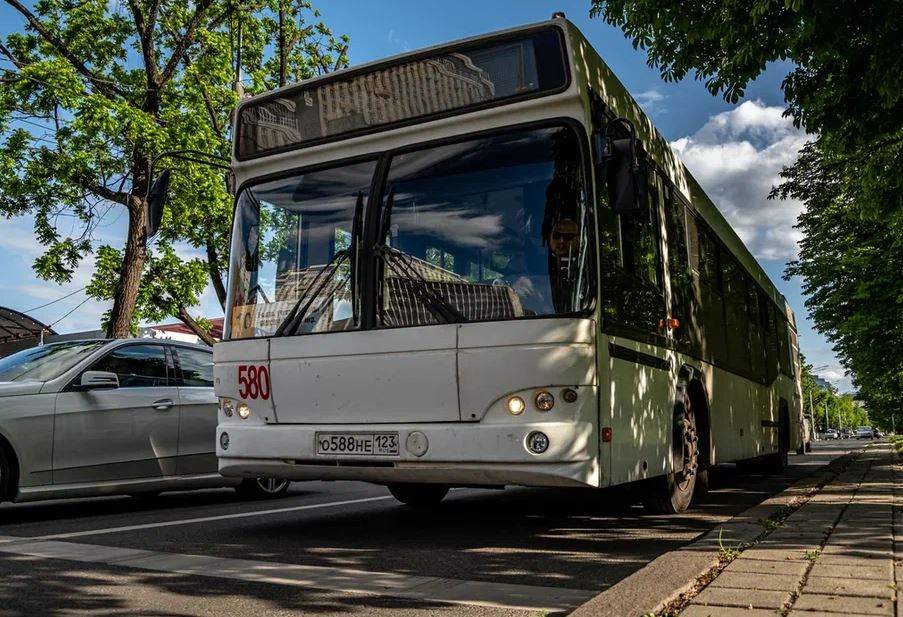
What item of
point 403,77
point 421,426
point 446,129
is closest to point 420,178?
point 446,129

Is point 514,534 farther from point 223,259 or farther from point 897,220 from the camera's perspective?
point 223,259

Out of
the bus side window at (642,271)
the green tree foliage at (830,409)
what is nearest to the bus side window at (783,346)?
the bus side window at (642,271)

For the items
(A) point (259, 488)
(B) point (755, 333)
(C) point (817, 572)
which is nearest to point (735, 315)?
(B) point (755, 333)

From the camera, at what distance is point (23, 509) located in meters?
9.06

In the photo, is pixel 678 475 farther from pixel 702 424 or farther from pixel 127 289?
pixel 127 289

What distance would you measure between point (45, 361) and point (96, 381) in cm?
69

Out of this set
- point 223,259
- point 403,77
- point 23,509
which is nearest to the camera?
point 403,77

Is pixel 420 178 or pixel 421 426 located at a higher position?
pixel 420 178

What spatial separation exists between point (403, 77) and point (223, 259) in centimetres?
2239

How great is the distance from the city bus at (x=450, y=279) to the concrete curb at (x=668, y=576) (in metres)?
0.79

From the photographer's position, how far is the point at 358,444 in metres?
6.09

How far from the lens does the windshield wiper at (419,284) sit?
591 cm

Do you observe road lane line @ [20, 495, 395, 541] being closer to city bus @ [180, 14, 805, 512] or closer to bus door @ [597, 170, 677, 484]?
city bus @ [180, 14, 805, 512]

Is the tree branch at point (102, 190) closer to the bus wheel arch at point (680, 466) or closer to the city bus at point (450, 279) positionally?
the city bus at point (450, 279)
